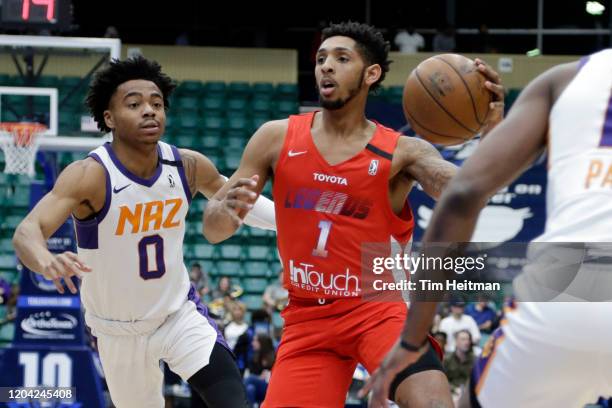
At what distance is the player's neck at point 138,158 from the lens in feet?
19.0

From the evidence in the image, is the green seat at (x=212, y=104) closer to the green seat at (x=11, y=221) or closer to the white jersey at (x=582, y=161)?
the green seat at (x=11, y=221)

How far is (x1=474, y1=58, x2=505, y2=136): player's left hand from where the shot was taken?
4.68m

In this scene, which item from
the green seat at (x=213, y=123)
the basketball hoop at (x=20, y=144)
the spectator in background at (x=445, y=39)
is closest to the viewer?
the basketball hoop at (x=20, y=144)

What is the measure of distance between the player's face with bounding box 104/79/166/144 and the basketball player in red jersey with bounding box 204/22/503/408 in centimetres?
92

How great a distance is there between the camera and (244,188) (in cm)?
418

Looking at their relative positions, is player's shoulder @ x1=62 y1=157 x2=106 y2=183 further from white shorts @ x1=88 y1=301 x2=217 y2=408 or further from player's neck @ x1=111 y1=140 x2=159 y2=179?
white shorts @ x1=88 y1=301 x2=217 y2=408

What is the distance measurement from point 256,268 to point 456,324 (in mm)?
4013

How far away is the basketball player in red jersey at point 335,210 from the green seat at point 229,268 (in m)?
10.4

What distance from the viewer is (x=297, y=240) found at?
492 cm

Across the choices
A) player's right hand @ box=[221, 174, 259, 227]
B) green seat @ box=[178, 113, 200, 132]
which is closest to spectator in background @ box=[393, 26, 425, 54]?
green seat @ box=[178, 113, 200, 132]

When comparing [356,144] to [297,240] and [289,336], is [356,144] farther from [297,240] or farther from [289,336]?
[289,336]

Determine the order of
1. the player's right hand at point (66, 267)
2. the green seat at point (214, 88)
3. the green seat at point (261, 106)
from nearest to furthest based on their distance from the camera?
the player's right hand at point (66, 267) → the green seat at point (261, 106) → the green seat at point (214, 88)

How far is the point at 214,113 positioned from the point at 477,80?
41.8 feet

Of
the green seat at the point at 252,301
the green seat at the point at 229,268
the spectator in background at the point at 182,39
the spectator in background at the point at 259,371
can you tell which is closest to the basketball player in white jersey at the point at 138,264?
the spectator in background at the point at 259,371
